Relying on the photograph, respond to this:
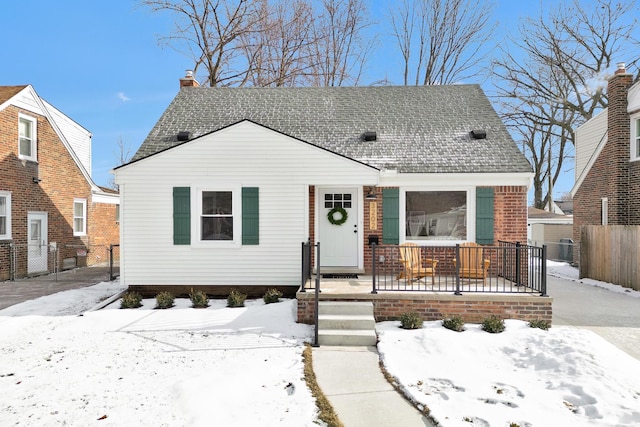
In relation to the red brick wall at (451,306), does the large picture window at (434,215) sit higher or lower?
higher

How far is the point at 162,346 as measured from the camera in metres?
6.00

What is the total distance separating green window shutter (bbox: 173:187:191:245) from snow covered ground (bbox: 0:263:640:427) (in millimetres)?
1949

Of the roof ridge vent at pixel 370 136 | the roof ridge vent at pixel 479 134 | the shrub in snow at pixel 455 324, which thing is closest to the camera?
the shrub in snow at pixel 455 324

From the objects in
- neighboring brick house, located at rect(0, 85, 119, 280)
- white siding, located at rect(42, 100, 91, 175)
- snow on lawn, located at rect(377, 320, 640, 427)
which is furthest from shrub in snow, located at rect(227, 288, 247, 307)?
white siding, located at rect(42, 100, 91, 175)

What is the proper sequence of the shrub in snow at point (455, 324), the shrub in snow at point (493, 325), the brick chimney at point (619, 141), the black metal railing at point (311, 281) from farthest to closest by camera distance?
the brick chimney at point (619, 141)
the shrub in snow at point (455, 324)
the shrub in snow at point (493, 325)
the black metal railing at point (311, 281)

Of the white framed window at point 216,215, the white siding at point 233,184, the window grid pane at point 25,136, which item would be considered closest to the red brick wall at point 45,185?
the window grid pane at point 25,136

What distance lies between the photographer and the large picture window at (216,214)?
8898 mm

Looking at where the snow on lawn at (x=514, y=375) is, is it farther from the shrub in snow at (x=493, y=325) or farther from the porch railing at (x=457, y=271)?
the porch railing at (x=457, y=271)

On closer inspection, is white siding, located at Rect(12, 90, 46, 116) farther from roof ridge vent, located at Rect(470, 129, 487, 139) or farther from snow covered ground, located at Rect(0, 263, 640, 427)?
roof ridge vent, located at Rect(470, 129, 487, 139)

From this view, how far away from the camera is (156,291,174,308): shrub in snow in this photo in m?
8.12

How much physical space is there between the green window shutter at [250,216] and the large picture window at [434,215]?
3751mm

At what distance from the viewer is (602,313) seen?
827 centimetres

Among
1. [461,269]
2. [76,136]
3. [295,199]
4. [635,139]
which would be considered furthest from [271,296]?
[76,136]

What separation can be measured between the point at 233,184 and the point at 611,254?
1174cm
